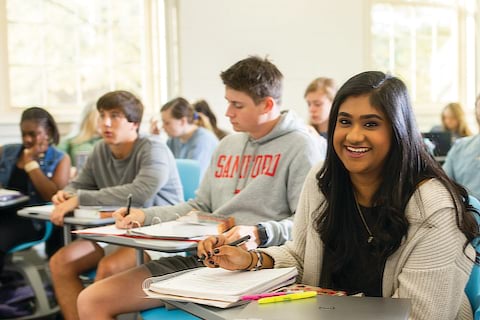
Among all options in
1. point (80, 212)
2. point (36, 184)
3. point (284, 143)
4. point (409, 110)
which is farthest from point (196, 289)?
point (36, 184)

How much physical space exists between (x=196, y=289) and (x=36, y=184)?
2.54 metres

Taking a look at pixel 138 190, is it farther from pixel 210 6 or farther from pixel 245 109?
pixel 210 6

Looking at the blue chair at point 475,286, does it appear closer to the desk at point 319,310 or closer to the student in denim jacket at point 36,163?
the desk at point 319,310

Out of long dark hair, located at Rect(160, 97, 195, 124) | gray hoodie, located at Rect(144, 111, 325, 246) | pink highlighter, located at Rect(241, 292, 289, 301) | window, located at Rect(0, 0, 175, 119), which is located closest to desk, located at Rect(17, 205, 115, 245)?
gray hoodie, located at Rect(144, 111, 325, 246)

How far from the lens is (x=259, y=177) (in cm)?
234

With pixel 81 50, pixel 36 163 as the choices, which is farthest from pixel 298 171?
pixel 81 50

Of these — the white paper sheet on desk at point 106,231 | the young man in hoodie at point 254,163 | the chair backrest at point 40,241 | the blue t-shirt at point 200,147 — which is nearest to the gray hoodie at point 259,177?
the young man in hoodie at point 254,163

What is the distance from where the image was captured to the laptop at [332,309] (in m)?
1.17

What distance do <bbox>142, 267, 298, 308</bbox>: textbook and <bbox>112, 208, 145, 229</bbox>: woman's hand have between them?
768mm

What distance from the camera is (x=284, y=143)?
238 cm

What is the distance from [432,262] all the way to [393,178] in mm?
209

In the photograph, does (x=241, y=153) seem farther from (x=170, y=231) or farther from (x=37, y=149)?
(x=37, y=149)

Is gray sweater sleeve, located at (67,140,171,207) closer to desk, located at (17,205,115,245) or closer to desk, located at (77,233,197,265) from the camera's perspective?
desk, located at (17,205,115,245)

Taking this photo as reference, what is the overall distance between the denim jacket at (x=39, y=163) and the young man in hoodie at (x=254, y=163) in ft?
4.75
